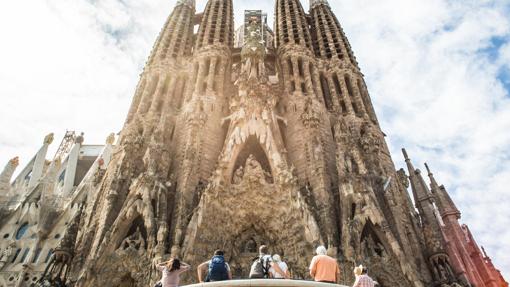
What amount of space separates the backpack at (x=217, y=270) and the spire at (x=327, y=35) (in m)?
19.6

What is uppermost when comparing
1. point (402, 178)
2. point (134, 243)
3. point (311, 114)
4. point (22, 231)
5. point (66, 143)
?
point (66, 143)

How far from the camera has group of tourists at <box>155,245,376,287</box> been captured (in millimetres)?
6336

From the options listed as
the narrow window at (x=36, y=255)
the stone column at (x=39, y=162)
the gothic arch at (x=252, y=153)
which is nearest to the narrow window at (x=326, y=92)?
the gothic arch at (x=252, y=153)

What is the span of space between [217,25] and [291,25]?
16.6 ft

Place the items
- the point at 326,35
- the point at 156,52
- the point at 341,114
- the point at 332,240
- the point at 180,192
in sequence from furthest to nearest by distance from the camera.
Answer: the point at 326,35 → the point at 156,52 → the point at 341,114 → the point at 180,192 → the point at 332,240

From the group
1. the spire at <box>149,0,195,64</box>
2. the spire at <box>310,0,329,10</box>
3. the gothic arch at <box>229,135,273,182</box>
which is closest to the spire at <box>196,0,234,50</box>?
the spire at <box>149,0,195,64</box>

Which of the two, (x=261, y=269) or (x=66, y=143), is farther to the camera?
(x=66, y=143)

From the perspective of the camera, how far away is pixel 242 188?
1558 cm

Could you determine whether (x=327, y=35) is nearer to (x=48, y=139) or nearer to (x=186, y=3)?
(x=186, y=3)

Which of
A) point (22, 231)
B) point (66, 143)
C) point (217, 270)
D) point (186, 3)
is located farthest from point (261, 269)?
point (66, 143)

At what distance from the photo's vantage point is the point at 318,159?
1705 centimetres

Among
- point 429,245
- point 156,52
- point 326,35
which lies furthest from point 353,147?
point 156,52

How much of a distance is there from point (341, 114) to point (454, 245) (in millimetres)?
10388

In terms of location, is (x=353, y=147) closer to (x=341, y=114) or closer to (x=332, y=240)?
(x=341, y=114)
